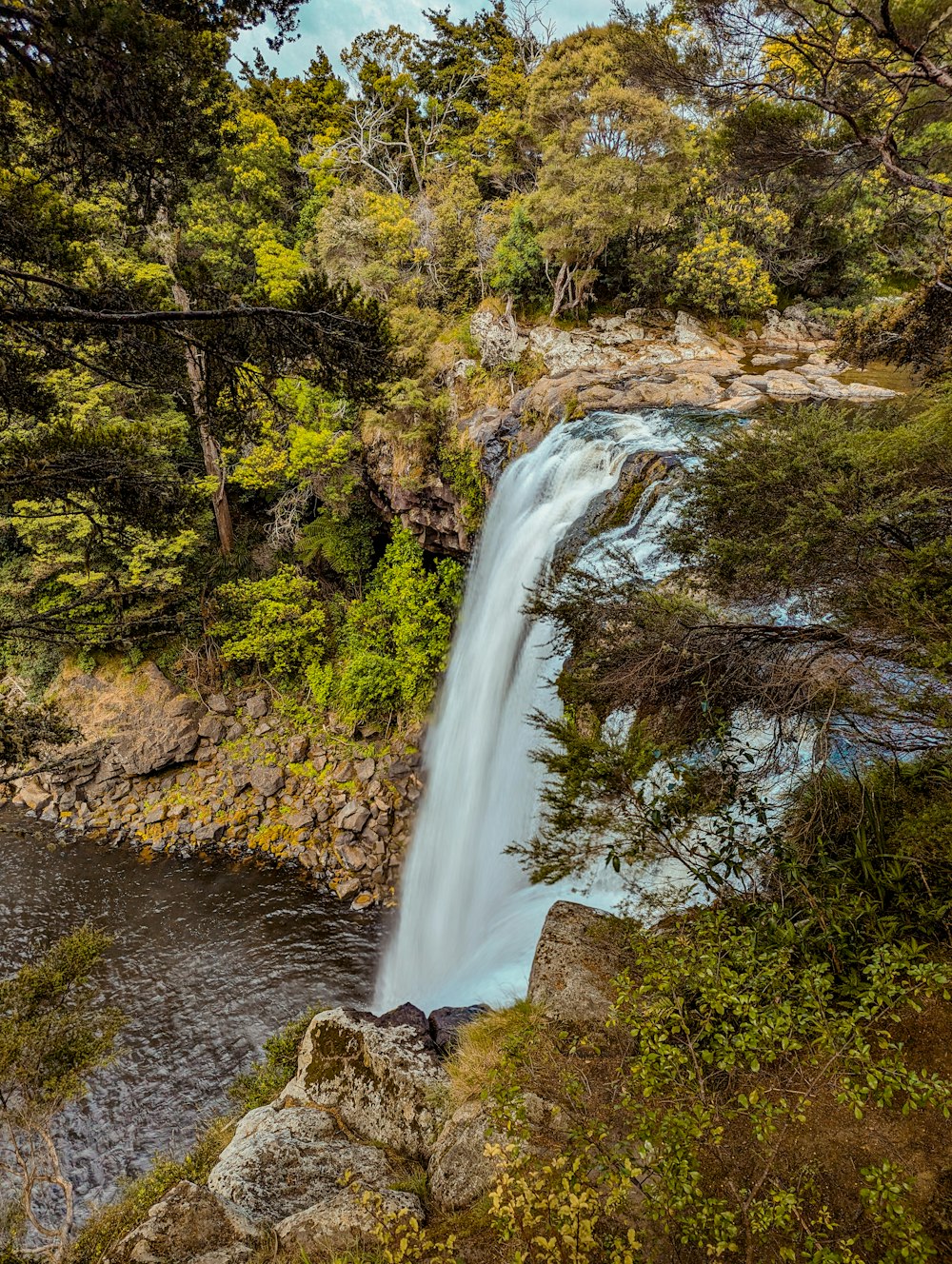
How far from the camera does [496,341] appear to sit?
12.6m

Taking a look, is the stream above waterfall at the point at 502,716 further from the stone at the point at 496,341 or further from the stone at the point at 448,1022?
the stone at the point at 496,341

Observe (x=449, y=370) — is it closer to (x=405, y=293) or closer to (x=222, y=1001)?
(x=405, y=293)

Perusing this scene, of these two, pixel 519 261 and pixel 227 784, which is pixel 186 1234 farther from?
pixel 519 261

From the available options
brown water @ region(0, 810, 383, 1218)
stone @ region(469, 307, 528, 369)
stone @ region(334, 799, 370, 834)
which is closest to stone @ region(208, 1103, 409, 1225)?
brown water @ region(0, 810, 383, 1218)

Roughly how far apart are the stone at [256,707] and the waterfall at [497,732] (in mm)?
5445

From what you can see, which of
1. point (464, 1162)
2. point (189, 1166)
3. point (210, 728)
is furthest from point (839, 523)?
point (210, 728)

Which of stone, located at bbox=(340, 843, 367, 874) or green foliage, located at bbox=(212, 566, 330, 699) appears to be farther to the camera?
green foliage, located at bbox=(212, 566, 330, 699)

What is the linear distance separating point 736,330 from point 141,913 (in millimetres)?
17939

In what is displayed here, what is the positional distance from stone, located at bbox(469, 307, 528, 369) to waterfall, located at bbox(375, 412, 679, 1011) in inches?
139

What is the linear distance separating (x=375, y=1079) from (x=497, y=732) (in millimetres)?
4953

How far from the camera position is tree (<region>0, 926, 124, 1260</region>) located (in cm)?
514

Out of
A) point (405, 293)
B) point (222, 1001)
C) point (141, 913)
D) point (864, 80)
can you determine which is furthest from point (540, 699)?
point (405, 293)

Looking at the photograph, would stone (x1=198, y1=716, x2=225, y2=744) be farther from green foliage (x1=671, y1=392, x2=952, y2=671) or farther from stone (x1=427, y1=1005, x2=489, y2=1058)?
green foliage (x1=671, y1=392, x2=952, y2=671)

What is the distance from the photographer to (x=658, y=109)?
1067 cm
